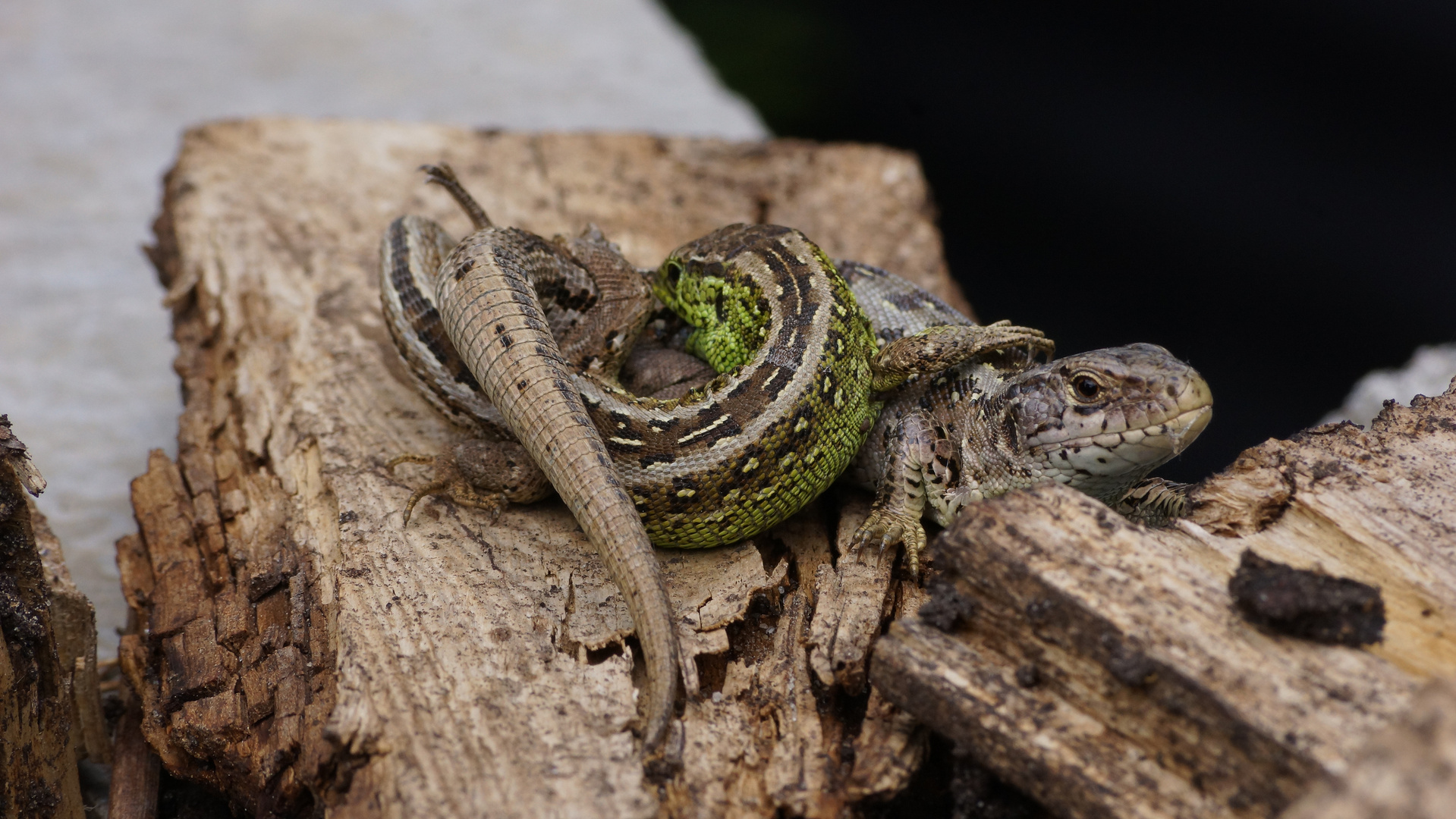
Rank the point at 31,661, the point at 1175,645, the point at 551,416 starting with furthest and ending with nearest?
the point at 551,416 → the point at 31,661 → the point at 1175,645

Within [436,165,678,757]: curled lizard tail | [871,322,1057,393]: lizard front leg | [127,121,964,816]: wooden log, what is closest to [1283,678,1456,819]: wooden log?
[127,121,964,816]: wooden log

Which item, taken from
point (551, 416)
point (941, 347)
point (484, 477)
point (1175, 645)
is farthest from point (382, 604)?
point (1175, 645)

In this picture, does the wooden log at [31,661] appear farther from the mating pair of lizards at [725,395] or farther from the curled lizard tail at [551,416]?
the curled lizard tail at [551,416]

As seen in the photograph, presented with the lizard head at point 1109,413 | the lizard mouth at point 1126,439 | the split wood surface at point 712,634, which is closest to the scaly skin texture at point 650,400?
the split wood surface at point 712,634

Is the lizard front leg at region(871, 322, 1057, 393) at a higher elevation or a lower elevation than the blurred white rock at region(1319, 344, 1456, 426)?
higher

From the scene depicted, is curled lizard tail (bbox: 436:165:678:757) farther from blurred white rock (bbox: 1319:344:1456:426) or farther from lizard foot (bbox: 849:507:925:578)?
blurred white rock (bbox: 1319:344:1456:426)

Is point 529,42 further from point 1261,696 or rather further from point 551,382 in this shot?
point 1261,696

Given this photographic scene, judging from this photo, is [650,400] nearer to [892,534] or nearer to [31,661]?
[892,534]
